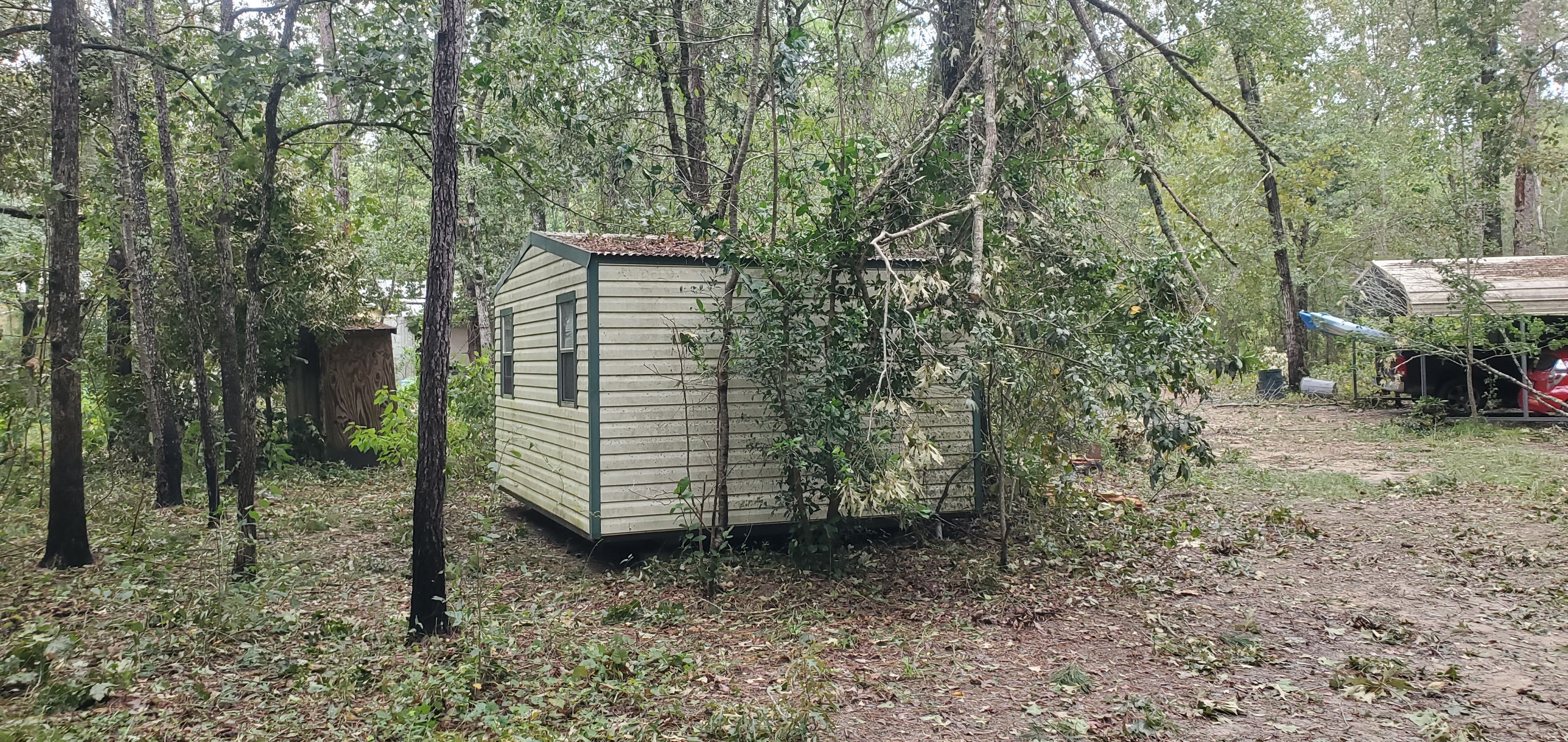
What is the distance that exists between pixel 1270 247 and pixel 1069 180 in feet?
46.5

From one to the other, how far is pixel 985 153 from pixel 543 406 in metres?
4.96

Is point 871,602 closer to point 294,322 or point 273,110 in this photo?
point 273,110

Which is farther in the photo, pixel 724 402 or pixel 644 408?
pixel 644 408

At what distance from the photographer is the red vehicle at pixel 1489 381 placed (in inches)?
537

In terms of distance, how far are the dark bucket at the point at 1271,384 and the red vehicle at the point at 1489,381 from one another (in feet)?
13.5

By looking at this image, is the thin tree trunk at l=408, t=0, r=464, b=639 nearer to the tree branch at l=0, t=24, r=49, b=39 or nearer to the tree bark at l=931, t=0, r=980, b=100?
the tree branch at l=0, t=24, r=49, b=39

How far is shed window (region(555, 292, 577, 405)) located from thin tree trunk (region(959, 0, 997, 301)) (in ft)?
10.8

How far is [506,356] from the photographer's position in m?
10.7

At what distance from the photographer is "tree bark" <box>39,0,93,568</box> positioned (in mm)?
6488

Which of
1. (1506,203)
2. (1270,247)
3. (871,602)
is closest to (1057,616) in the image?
(871,602)

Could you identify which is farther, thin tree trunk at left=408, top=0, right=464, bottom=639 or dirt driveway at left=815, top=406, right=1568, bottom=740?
thin tree trunk at left=408, top=0, right=464, bottom=639

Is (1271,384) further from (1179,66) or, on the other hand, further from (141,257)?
(141,257)

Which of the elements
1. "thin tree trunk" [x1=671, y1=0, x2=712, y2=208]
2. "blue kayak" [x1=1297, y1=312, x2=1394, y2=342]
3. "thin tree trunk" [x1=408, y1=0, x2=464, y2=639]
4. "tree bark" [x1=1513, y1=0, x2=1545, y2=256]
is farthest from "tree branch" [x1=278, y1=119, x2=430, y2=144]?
"blue kayak" [x1=1297, y1=312, x2=1394, y2=342]

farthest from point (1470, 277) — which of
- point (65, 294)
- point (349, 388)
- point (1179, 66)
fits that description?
point (349, 388)
